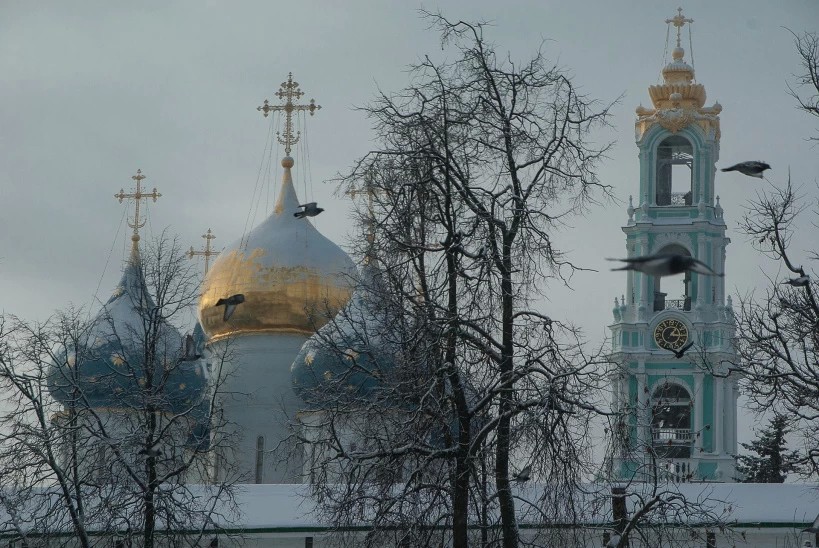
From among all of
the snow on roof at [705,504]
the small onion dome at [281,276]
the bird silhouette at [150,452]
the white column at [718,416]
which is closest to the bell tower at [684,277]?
the white column at [718,416]

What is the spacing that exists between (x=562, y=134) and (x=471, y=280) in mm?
1862

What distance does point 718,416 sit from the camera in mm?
63125

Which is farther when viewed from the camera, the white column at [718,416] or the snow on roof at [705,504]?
the white column at [718,416]

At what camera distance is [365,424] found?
74.9 feet

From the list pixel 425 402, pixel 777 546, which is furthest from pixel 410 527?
pixel 777 546

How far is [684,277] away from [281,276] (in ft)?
56.7

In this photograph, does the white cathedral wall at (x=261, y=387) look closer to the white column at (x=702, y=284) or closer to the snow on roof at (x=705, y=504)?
the snow on roof at (x=705, y=504)

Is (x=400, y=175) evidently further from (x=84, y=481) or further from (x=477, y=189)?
(x=84, y=481)

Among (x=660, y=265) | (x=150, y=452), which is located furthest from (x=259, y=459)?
(x=660, y=265)

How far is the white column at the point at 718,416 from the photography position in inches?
2471

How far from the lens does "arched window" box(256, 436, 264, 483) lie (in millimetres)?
48628

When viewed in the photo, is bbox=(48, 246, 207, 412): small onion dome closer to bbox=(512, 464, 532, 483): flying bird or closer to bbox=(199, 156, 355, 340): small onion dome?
bbox=(199, 156, 355, 340): small onion dome

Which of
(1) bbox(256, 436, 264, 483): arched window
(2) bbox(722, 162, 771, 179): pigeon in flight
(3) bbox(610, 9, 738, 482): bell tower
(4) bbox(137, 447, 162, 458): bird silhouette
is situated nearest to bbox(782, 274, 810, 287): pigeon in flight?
(2) bbox(722, 162, 771, 179): pigeon in flight

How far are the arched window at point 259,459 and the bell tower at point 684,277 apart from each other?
15.8 meters
